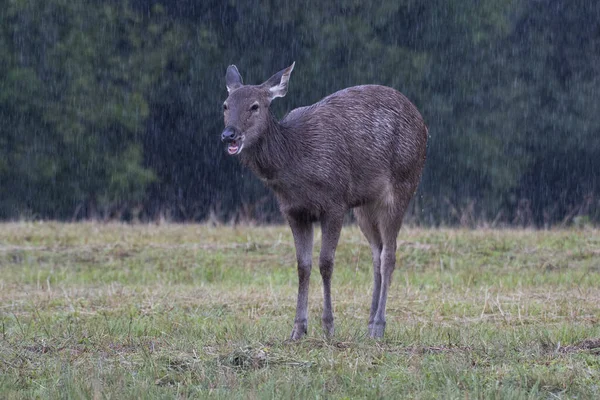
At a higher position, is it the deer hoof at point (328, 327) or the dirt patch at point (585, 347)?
the dirt patch at point (585, 347)

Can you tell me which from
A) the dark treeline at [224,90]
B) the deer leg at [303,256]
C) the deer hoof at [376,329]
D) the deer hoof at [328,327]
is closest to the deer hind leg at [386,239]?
the deer hoof at [376,329]

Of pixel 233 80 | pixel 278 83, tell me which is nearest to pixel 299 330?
pixel 278 83

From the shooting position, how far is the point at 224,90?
1065 inches

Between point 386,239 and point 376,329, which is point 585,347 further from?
point 386,239

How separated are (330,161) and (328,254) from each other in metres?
0.77

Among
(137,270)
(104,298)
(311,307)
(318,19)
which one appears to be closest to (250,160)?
(311,307)

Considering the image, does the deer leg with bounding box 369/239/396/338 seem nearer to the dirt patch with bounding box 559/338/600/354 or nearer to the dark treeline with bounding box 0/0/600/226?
the dirt patch with bounding box 559/338/600/354

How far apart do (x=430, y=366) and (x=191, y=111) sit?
21798 mm

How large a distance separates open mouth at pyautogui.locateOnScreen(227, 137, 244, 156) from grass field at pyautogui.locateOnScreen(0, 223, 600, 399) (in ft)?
4.66

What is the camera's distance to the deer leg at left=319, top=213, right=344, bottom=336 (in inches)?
337

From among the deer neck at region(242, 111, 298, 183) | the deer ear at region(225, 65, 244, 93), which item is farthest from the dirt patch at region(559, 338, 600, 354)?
the deer ear at region(225, 65, 244, 93)

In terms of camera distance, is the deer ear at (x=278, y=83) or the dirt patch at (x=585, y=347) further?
the deer ear at (x=278, y=83)

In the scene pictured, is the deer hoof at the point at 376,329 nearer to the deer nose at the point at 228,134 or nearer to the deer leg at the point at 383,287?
the deer leg at the point at 383,287

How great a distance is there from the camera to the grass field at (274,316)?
241 inches
